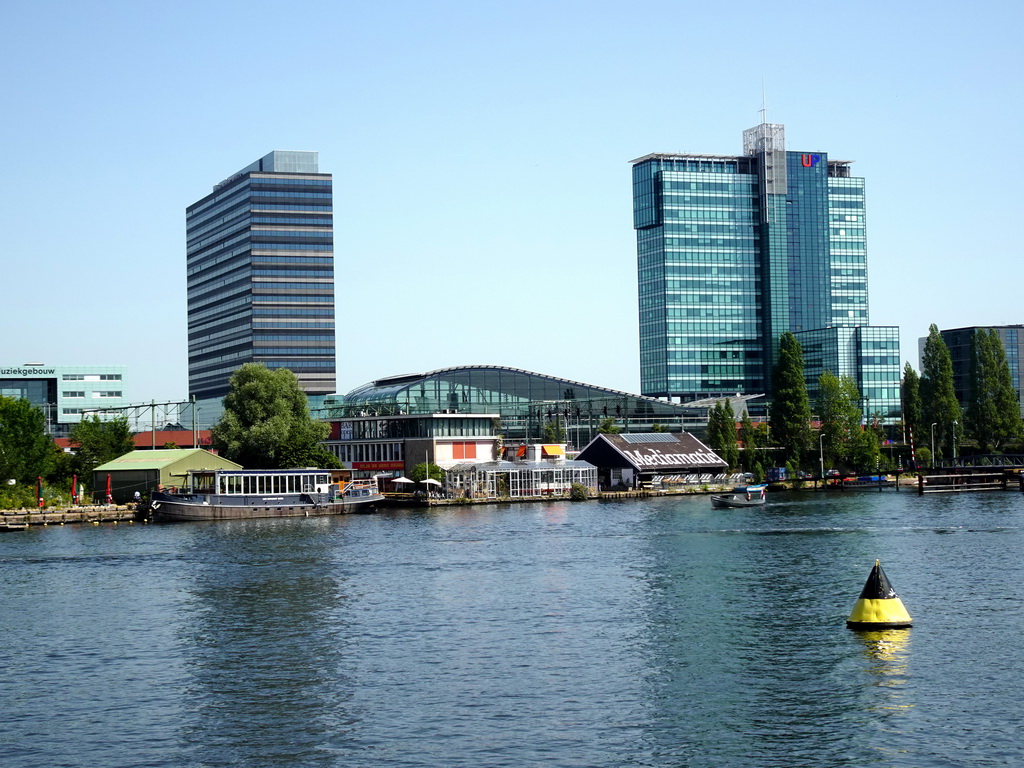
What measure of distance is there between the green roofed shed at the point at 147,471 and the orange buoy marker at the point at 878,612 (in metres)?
109

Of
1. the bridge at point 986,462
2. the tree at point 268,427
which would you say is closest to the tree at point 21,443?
the tree at point 268,427

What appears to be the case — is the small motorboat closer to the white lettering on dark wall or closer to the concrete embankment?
the white lettering on dark wall

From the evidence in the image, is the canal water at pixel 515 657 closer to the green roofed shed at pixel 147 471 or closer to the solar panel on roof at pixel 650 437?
the green roofed shed at pixel 147 471

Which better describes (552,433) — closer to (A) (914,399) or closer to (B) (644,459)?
(B) (644,459)

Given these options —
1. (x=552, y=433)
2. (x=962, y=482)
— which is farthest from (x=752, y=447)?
(x=552, y=433)

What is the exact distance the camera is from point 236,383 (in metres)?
163

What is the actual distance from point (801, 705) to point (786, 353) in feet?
505

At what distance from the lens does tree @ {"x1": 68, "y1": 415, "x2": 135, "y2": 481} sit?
164m

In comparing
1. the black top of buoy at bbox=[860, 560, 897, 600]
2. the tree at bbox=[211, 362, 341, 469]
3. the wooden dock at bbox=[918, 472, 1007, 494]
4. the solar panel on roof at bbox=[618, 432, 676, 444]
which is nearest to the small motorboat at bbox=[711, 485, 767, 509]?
the wooden dock at bbox=[918, 472, 1007, 494]

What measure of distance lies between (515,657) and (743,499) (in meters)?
103

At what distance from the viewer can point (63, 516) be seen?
13388 cm

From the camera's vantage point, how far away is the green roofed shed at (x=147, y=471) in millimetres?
147125

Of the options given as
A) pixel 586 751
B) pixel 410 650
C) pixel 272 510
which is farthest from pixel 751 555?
pixel 272 510

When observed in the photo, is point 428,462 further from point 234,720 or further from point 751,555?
point 234,720
